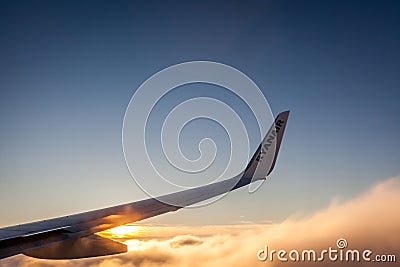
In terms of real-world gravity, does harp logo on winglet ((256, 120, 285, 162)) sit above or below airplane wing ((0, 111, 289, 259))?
above

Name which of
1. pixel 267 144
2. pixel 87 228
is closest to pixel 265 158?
pixel 267 144

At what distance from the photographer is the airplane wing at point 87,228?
6.06 metres

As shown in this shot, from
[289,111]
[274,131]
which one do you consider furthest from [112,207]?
[289,111]

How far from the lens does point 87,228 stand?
7316 millimetres

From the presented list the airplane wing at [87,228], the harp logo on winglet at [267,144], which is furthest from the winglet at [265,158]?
the airplane wing at [87,228]

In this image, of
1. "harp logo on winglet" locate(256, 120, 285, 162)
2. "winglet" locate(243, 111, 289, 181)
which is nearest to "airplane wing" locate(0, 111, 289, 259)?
"winglet" locate(243, 111, 289, 181)

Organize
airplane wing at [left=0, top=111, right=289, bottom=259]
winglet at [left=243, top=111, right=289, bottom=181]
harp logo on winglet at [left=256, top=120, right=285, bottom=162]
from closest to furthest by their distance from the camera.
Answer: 1. airplane wing at [left=0, top=111, right=289, bottom=259]
2. winglet at [left=243, top=111, right=289, bottom=181]
3. harp logo on winglet at [left=256, top=120, right=285, bottom=162]

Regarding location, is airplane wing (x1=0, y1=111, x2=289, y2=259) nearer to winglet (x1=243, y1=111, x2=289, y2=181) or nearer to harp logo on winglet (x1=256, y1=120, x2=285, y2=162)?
winglet (x1=243, y1=111, x2=289, y2=181)

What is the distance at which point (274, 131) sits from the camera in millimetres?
12656

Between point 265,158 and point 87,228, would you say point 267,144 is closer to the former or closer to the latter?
point 265,158

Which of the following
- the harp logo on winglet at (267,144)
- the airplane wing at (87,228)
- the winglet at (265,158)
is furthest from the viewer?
the harp logo on winglet at (267,144)

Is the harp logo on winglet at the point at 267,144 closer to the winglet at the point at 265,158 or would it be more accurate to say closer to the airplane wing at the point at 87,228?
the winglet at the point at 265,158

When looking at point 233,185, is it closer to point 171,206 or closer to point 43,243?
point 171,206

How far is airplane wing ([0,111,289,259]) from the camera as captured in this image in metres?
6.06
